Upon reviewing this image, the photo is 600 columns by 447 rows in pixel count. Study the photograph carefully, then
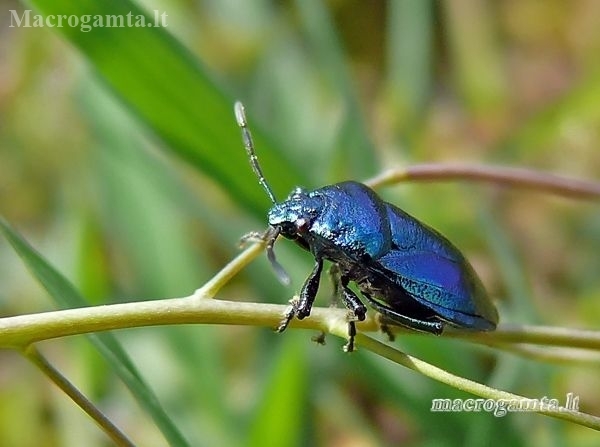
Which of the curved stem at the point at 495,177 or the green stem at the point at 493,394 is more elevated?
the curved stem at the point at 495,177

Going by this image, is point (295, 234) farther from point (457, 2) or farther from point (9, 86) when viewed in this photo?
point (457, 2)

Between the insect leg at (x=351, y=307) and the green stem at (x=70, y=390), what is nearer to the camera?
the green stem at (x=70, y=390)

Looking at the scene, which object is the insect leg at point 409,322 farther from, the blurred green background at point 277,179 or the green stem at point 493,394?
the blurred green background at point 277,179

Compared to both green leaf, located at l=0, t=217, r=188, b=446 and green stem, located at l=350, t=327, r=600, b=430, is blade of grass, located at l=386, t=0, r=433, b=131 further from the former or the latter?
green stem, located at l=350, t=327, r=600, b=430

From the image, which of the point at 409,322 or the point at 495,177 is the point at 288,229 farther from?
the point at 495,177

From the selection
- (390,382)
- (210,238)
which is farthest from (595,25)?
(390,382)
